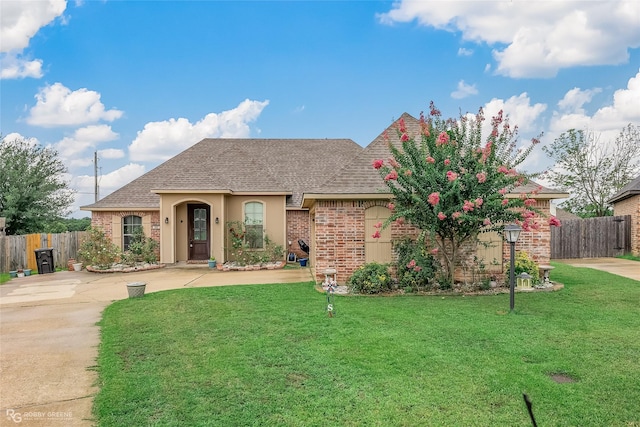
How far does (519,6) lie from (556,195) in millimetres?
5004

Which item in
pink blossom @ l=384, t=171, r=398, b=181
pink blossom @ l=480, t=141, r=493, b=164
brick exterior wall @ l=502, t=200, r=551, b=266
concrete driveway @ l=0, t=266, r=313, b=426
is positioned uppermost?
pink blossom @ l=480, t=141, r=493, b=164

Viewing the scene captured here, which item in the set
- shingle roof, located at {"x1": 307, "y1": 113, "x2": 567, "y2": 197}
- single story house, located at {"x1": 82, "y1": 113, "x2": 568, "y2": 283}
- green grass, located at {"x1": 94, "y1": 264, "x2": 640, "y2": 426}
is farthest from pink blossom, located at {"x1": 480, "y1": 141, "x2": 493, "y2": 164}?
green grass, located at {"x1": 94, "y1": 264, "x2": 640, "y2": 426}

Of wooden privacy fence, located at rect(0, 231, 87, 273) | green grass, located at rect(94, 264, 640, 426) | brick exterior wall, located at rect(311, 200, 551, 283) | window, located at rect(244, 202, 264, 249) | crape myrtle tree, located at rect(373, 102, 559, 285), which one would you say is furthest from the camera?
window, located at rect(244, 202, 264, 249)

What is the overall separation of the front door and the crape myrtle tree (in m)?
9.90

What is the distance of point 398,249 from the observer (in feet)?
35.0

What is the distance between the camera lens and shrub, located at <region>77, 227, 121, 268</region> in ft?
50.1

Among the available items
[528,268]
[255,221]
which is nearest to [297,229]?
[255,221]

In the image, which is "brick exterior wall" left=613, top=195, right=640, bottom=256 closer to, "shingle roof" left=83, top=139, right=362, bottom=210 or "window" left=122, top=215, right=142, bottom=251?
"shingle roof" left=83, top=139, right=362, bottom=210

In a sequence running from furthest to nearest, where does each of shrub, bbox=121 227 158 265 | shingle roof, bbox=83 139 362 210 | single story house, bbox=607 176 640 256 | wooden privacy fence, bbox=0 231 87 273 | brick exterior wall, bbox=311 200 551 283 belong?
single story house, bbox=607 176 640 256
shingle roof, bbox=83 139 362 210
shrub, bbox=121 227 158 265
wooden privacy fence, bbox=0 231 87 273
brick exterior wall, bbox=311 200 551 283

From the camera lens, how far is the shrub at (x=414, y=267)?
32.7 feet

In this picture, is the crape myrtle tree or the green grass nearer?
the green grass

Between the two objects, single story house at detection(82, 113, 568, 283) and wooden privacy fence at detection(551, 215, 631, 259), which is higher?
single story house at detection(82, 113, 568, 283)

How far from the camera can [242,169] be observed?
58.6ft

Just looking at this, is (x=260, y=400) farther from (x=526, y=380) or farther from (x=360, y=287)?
(x=360, y=287)
